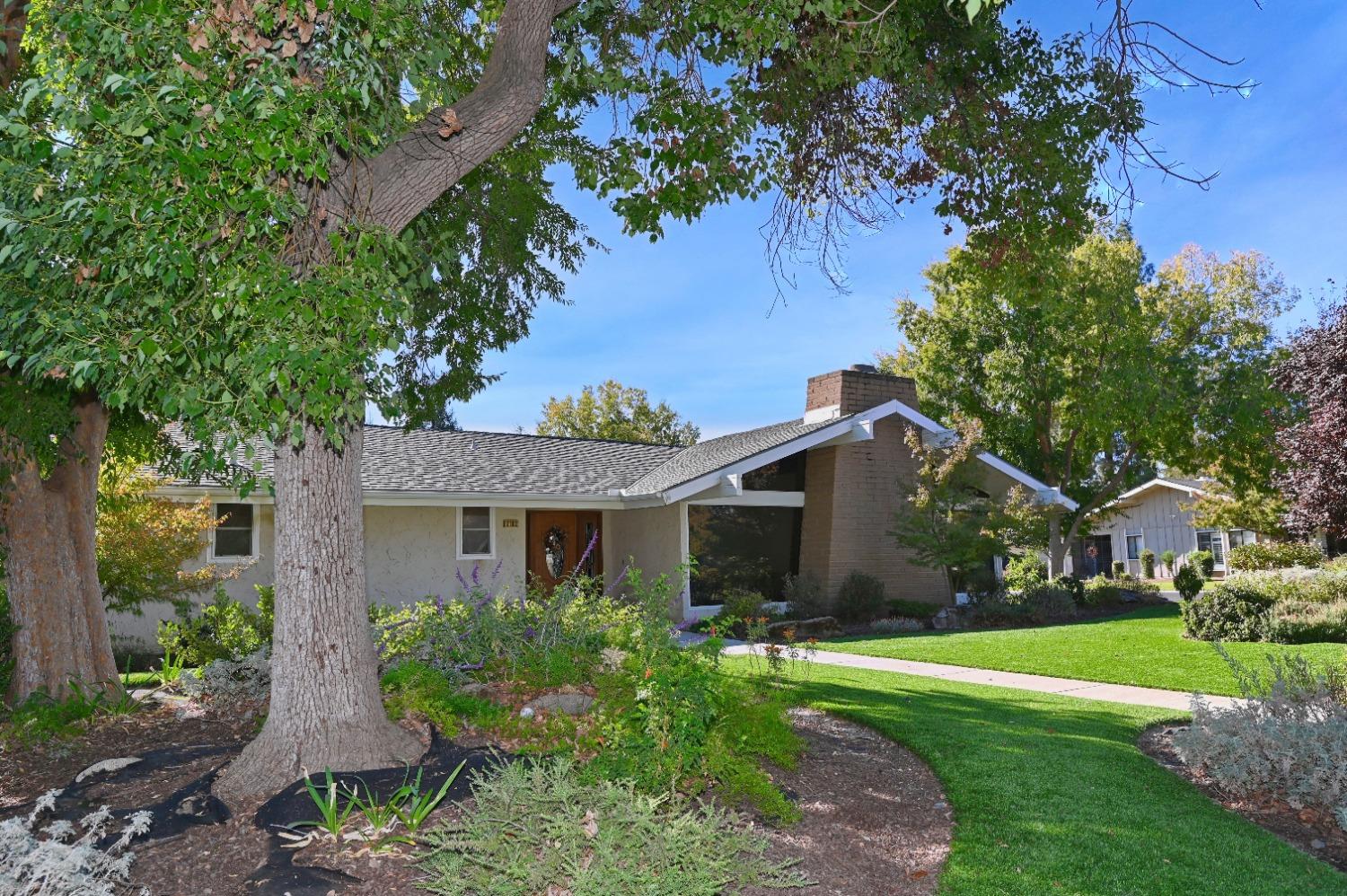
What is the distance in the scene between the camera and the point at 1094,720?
8180 millimetres

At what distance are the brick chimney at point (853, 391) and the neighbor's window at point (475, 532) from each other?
24.3 feet

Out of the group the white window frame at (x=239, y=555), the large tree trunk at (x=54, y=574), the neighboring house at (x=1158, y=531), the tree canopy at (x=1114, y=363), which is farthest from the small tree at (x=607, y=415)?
the large tree trunk at (x=54, y=574)

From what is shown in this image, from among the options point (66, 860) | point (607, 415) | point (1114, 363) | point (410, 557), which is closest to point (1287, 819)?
point (66, 860)

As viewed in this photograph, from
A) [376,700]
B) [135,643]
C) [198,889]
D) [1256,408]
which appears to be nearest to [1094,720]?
[376,700]

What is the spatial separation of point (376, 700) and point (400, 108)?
3567 millimetres

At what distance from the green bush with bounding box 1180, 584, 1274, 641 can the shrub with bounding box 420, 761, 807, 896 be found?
41.2 feet

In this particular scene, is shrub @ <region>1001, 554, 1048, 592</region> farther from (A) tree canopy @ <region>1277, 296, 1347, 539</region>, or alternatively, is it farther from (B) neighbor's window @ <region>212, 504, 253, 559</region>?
(B) neighbor's window @ <region>212, 504, 253, 559</region>

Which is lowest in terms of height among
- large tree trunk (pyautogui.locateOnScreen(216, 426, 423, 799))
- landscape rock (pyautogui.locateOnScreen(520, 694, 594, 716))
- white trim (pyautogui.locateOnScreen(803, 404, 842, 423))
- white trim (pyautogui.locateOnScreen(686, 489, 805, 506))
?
landscape rock (pyautogui.locateOnScreen(520, 694, 594, 716))

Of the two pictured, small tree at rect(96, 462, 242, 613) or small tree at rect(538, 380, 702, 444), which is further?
small tree at rect(538, 380, 702, 444)

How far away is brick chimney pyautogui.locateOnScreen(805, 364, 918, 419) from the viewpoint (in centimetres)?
1961

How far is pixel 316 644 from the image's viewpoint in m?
5.21

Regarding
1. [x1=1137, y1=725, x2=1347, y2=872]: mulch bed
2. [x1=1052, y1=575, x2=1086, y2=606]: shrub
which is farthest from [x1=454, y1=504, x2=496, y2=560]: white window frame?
[x1=1137, y1=725, x2=1347, y2=872]: mulch bed

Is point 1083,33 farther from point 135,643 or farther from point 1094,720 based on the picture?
point 135,643

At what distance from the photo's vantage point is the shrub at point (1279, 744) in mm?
5848
